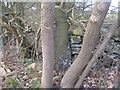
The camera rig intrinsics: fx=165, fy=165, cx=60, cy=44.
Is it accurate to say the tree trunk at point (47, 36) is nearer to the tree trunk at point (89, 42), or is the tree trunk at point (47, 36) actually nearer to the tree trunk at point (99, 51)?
the tree trunk at point (89, 42)

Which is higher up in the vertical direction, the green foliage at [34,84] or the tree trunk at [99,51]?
the tree trunk at [99,51]

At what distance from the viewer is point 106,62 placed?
394 cm

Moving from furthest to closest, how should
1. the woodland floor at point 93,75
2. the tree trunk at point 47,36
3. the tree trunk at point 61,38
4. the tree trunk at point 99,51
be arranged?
1. the tree trunk at point 61,38
2. the woodland floor at point 93,75
3. the tree trunk at point 99,51
4. the tree trunk at point 47,36

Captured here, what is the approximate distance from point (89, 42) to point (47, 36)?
2.36 ft

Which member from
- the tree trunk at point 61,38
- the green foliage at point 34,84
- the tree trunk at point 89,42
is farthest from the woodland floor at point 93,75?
the tree trunk at point 61,38

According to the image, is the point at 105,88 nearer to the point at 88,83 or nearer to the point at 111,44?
the point at 88,83

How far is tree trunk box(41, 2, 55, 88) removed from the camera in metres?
2.59

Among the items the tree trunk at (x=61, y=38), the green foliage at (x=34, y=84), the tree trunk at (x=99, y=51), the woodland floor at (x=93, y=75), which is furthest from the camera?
the tree trunk at (x=61, y=38)

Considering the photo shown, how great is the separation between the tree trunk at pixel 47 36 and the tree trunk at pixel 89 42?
373 mm

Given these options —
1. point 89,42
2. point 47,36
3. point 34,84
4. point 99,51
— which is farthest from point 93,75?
point 47,36

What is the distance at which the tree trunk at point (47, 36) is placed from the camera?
2.59m

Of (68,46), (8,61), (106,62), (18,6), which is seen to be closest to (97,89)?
(106,62)

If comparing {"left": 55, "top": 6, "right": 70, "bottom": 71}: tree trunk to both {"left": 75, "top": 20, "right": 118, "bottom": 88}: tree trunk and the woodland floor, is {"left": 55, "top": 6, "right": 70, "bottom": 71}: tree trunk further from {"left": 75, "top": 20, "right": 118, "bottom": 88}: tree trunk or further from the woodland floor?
{"left": 75, "top": 20, "right": 118, "bottom": 88}: tree trunk

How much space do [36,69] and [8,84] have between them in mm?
870
